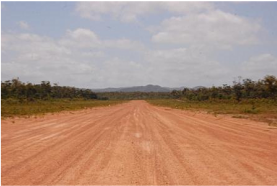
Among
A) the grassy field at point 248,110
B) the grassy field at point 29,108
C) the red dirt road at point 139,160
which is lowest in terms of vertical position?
the red dirt road at point 139,160

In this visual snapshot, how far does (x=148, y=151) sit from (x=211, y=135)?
4.53 meters

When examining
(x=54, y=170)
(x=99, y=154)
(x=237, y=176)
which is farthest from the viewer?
(x=99, y=154)

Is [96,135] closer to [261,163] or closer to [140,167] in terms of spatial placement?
[140,167]

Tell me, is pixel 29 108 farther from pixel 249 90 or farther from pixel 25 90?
pixel 249 90

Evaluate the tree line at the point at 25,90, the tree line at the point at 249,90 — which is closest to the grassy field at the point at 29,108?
the tree line at the point at 25,90

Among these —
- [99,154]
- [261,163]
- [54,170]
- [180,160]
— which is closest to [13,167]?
[54,170]

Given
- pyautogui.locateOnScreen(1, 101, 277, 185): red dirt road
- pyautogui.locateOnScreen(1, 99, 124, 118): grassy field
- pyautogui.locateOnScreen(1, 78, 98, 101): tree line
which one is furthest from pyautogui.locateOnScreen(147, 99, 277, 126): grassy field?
pyautogui.locateOnScreen(1, 78, 98, 101): tree line

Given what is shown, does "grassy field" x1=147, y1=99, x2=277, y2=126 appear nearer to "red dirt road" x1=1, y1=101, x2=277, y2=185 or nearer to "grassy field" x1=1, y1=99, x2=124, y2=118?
"red dirt road" x1=1, y1=101, x2=277, y2=185

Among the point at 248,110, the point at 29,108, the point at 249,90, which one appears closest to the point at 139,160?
the point at 248,110

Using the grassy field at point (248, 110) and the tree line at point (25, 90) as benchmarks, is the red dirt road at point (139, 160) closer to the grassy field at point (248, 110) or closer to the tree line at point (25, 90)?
A: the grassy field at point (248, 110)

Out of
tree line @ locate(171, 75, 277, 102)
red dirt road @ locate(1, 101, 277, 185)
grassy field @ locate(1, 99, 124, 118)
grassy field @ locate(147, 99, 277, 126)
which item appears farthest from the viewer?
tree line @ locate(171, 75, 277, 102)

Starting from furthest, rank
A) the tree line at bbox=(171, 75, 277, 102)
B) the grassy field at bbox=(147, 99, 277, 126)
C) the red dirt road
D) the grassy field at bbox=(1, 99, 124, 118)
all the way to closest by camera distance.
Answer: the tree line at bbox=(171, 75, 277, 102)
the grassy field at bbox=(1, 99, 124, 118)
the grassy field at bbox=(147, 99, 277, 126)
the red dirt road

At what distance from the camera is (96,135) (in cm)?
1317

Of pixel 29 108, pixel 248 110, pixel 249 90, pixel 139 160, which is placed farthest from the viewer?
pixel 249 90
